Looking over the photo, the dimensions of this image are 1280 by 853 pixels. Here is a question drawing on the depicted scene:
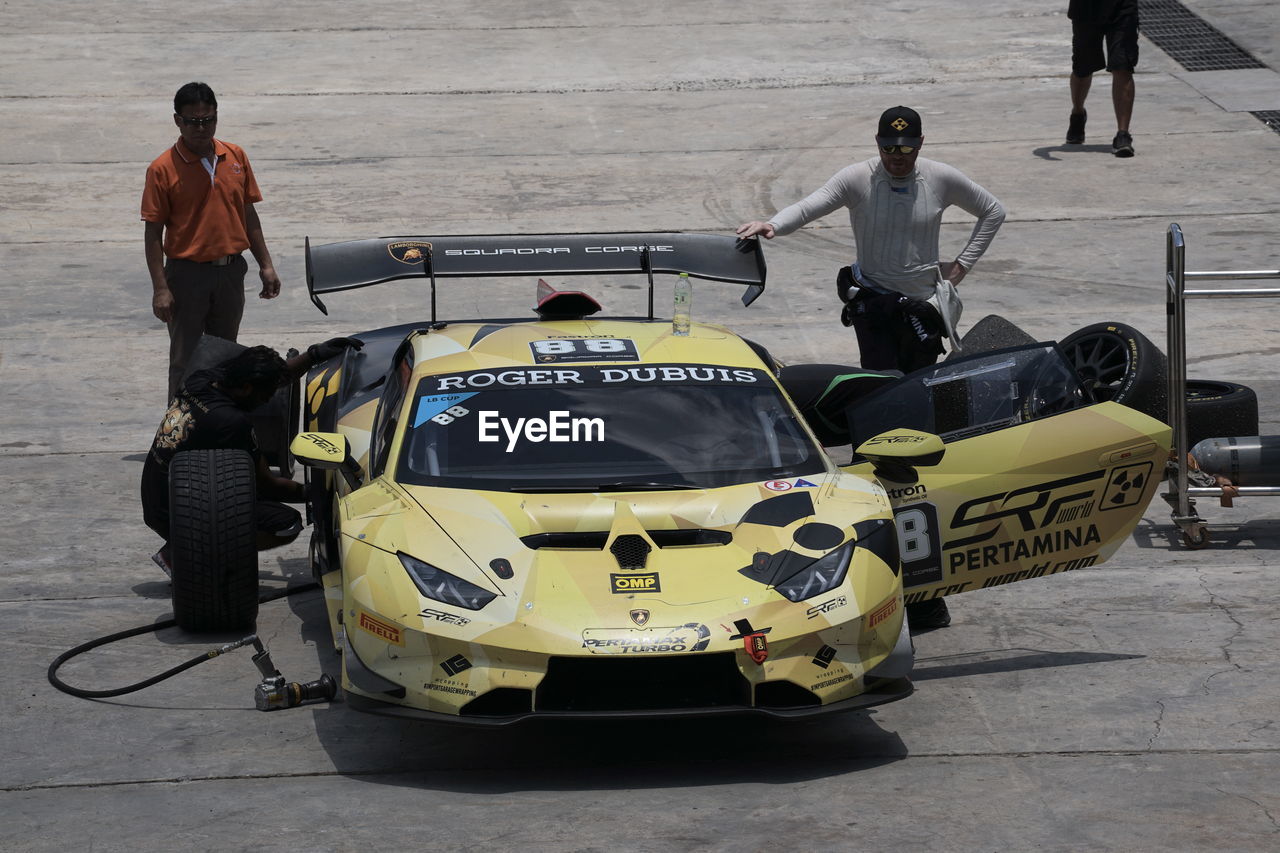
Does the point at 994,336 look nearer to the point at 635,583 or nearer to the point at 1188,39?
the point at 635,583

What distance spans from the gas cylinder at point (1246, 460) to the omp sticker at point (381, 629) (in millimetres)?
4464

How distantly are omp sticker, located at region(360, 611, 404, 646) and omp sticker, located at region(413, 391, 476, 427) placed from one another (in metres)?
1.08

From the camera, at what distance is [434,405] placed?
22.5ft

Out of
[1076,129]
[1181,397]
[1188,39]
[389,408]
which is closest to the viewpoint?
[389,408]

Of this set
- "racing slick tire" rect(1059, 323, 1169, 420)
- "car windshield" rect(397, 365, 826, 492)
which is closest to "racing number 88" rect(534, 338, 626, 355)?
"car windshield" rect(397, 365, 826, 492)

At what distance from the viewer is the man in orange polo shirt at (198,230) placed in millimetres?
9680

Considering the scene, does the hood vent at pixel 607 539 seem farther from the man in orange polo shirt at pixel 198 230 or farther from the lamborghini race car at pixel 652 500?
the man in orange polo shirt at pixel 198 230

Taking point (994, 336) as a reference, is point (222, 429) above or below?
below

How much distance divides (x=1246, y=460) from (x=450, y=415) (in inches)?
155

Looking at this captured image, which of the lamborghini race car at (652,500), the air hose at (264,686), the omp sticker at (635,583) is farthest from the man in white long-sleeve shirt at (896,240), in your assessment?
the air hose at (264,686)

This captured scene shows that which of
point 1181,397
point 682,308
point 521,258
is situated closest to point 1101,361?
point 1181,397

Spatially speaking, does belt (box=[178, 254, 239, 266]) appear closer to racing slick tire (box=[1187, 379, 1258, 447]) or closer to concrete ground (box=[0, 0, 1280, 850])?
concrete ground (box=[0, 0, 1280, 850])

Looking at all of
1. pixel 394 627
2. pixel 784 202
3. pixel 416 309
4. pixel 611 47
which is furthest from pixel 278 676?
pixel 611 47

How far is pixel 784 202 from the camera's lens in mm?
14703
